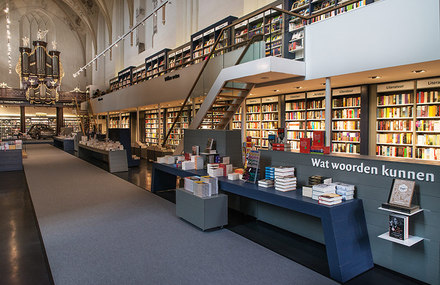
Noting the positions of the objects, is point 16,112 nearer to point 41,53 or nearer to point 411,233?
point 41,53

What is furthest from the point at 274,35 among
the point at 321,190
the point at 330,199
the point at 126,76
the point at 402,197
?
the point at 126,76

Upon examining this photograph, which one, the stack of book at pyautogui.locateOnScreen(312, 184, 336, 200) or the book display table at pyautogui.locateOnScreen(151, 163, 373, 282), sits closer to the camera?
the book display table at pyautogui.locateOnScreen(151, 163, 373, 282)

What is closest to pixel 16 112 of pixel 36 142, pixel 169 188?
pixel 36 142

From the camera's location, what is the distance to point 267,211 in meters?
4.43

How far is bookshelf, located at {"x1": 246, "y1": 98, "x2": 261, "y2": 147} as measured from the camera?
30.8 ft

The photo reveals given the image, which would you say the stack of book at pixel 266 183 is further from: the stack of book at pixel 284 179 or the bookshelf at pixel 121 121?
the bookshelf at pixel 121 121

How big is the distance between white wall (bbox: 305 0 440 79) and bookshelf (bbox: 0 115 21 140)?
25393mm

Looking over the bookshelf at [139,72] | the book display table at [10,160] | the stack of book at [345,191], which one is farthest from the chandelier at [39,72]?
the stack of book at [345,191]

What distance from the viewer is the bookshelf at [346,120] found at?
22.5 ft

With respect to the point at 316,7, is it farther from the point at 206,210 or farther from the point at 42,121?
the point at 42,121

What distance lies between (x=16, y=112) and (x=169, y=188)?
943 inches

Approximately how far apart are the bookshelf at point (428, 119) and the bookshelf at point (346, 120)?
3.98ft

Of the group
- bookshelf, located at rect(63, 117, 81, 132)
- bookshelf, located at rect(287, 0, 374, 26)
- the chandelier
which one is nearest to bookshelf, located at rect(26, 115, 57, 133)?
bookshelf, located at rect(63, 117, 81, 132)

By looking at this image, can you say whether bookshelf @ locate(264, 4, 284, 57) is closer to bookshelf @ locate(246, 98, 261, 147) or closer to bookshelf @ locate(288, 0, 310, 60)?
bookshelf @ locate(288, 0, 310, 60)
